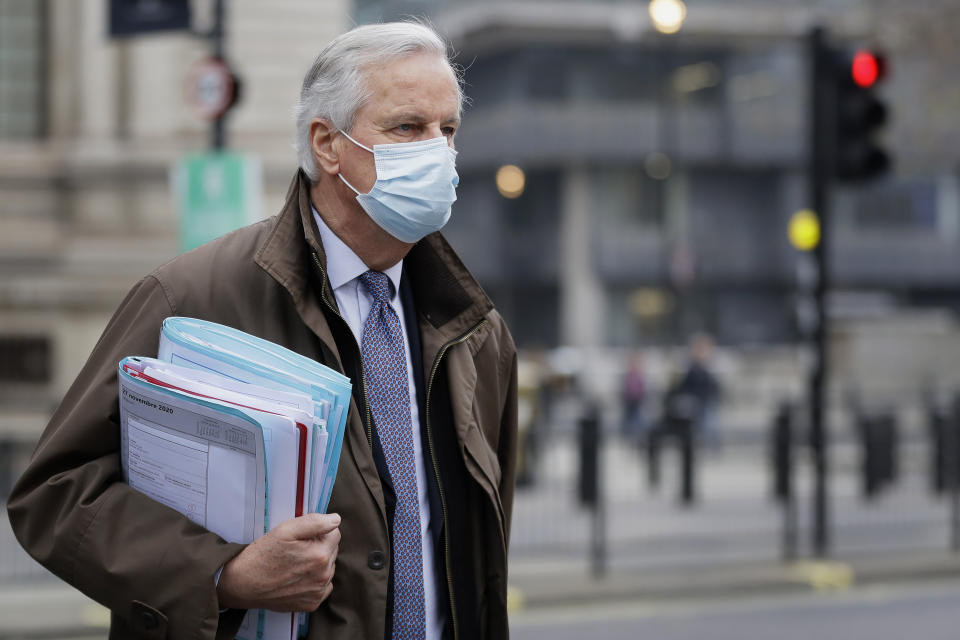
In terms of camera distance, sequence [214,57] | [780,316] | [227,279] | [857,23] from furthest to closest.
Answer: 1. [780,316]
2. [857,23]
3. [214,57]
4. [227,279]

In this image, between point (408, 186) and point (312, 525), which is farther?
point (408, 186)

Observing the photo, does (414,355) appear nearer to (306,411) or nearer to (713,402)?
(306,411)

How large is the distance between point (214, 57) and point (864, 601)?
6.39 meters

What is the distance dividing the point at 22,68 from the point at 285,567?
14.6m

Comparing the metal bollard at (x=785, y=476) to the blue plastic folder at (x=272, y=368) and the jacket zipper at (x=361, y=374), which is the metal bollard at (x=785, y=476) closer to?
the jacket zipper at (x=361, y=374)

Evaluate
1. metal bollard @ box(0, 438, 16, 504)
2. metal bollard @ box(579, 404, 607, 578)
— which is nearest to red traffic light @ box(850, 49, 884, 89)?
metal bollard @ box(579, 404, 607, 578)

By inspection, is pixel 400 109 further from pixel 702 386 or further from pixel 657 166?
pixel 657 166

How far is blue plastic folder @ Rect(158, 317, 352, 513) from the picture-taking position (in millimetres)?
2025

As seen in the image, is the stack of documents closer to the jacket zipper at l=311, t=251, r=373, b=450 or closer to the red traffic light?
the jacket zipper at l=311, t=251, r=373, b=450

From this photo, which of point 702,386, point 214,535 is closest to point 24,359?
point 702,386

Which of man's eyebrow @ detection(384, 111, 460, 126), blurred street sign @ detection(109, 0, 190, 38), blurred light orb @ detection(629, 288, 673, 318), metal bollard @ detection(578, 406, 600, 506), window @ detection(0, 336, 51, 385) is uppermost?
blurred street sign @ detection(109, 0, 190, 38)

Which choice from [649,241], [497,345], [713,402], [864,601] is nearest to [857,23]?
[649,241]

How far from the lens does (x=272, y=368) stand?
2.03 m

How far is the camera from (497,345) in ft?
8.84
